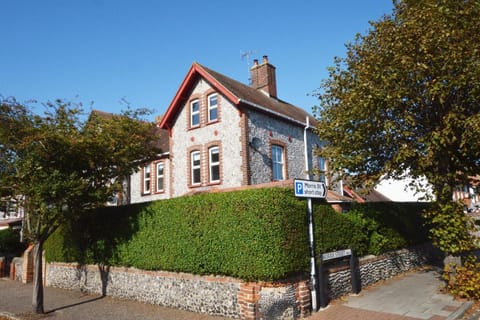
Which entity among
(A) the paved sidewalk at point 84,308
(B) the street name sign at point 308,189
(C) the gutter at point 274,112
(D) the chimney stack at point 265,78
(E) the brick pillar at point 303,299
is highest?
(D) the chimney stack at point 265,78

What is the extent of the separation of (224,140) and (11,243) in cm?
1559

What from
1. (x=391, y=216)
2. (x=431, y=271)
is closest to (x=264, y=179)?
(x=391, y=216)

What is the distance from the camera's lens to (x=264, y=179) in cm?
1745

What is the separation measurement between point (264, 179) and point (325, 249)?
26.2 feet

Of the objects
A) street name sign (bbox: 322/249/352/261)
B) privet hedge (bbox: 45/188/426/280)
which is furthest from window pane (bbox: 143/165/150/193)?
street name sign (bbox: 322/249/352/261)

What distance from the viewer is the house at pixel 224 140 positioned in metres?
17.0

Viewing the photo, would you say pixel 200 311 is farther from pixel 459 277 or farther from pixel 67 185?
pixel 459 277

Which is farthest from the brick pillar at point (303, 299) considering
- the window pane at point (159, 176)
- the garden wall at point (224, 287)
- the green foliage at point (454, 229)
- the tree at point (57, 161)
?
the window pane at point (159, 176)

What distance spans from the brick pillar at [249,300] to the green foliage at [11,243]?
63.1ft

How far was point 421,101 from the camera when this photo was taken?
32.8 feet

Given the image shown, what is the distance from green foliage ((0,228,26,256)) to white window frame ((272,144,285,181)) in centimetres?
1657

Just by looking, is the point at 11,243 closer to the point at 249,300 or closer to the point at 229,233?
the point at 229,233

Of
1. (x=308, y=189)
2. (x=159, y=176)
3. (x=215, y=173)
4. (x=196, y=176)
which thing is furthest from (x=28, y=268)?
(x=308, y=189)

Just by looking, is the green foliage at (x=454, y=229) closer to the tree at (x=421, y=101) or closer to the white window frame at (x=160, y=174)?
the tree at (x=421, y=101)
